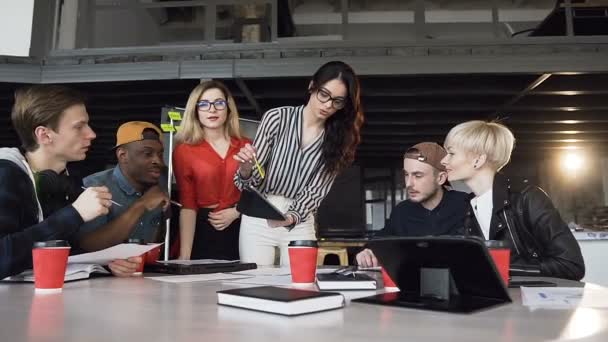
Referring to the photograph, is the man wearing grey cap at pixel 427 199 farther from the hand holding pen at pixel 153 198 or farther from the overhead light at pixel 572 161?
the overhead light at pixel 572 161

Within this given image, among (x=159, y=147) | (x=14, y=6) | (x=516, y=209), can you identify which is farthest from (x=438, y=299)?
(x=14, y=6)

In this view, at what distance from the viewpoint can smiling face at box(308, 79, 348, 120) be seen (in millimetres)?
1903

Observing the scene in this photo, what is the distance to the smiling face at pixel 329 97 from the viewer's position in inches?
74.9

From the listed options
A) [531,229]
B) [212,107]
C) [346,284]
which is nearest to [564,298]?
[346,284]

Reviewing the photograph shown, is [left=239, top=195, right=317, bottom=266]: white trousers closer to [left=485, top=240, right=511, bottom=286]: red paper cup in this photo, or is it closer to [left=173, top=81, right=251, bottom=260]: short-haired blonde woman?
[left=173, top=81, right=251, bottom=260]: short-haired blonde woman

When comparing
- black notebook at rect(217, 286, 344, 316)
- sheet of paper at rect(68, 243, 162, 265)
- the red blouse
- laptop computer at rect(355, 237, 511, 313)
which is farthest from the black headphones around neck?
laptop computer at rect(355, 237, 511, 313)

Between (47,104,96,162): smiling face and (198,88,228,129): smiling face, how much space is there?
0.67 m

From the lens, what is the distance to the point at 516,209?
5.38ft

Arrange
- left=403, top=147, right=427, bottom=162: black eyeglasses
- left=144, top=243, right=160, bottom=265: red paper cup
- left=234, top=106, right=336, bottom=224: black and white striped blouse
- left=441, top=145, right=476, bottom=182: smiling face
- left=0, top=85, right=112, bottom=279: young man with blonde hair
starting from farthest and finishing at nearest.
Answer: left=403, top=147, right=427, bottom=162: black eyeglasses
left=234, top=106, right=336, bottom=224: black and white striped blouse
left=441, top=145, right=476, bottom=182: smiling face
left=144, top=243, right=160, bottom=265: red paper cup
left=0, top=85, right=112, bottom=279: young man with blonde hair

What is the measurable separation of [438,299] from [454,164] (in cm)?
108

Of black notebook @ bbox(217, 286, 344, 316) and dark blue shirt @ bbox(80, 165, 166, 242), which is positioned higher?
dark blue shirt @ bbox(80, 165, 166, 242)

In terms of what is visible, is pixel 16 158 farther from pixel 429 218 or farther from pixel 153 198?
pixel 429 218

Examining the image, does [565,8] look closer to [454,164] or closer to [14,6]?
[454,164]

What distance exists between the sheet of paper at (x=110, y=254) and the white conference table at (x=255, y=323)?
0.30 meters
